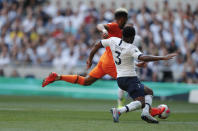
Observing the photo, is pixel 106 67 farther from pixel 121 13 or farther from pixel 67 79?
pixel 121 13

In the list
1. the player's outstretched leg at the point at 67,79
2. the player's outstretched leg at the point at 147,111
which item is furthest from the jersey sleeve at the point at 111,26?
the player's outstretched leg at the point at 147,111

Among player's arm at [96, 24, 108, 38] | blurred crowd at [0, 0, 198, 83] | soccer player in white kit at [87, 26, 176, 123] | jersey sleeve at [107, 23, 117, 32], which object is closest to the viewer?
soccer player in white kit at [87, 26, 176, 123]

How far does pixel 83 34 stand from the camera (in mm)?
23781

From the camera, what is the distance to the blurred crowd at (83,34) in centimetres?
2219

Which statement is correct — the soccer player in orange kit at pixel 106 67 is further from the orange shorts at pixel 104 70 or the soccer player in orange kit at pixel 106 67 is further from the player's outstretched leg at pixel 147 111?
the player's outstretched leg at pixel 147 111

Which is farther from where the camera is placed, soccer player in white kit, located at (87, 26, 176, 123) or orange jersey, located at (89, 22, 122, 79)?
orange jersey, located at (89, 22, 122, 79)

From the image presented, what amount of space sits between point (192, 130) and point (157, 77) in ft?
43.2

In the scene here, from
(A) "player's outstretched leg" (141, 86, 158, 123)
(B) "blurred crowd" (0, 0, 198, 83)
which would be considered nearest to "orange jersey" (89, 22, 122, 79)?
(A) "player's outstretched leg" (141, 86, 158, 123)

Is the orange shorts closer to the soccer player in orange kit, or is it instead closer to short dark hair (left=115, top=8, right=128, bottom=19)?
the soccer player in orange kit

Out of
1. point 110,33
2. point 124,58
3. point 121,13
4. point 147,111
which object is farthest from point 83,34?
point 147,111

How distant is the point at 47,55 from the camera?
23.8 m

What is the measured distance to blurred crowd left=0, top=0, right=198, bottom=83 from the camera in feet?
72.8

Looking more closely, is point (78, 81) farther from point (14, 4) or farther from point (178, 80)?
point (14, 4)

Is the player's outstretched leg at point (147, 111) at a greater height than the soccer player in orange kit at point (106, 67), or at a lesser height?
lesser
